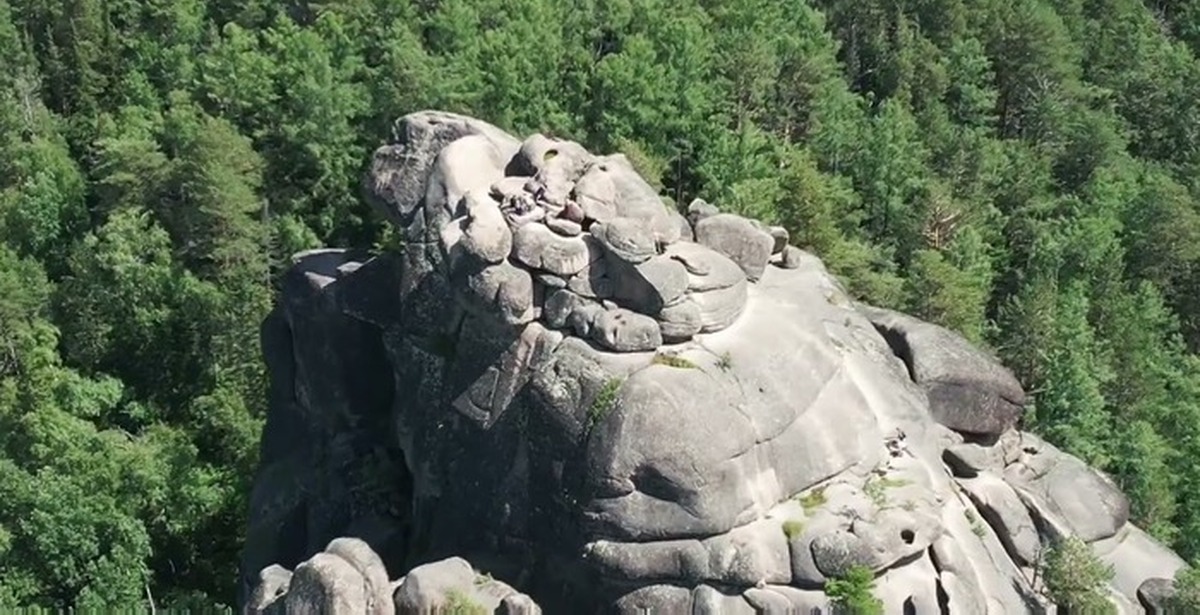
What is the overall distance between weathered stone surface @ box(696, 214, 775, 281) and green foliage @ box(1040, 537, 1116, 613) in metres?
9.06

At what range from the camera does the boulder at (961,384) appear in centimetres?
3428

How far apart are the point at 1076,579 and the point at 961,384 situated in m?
5.36

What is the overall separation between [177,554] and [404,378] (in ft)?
57.4

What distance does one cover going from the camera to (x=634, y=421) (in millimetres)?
29469

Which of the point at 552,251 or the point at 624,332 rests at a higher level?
the point at 552,251

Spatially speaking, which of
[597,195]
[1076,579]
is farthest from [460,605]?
[1076,579]

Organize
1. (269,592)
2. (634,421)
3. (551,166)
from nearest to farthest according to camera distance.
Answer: (634,421), (269,592), (551,166)

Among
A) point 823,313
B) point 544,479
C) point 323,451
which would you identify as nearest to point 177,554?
point 323,451

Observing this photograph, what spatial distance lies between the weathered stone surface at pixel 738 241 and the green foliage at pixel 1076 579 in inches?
357

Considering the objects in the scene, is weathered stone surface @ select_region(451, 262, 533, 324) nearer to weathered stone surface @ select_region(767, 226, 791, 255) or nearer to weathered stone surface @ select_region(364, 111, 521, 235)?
weathered stone surface @ select_region(364, 111, 521, 235)

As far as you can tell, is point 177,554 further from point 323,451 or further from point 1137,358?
point 1137,358

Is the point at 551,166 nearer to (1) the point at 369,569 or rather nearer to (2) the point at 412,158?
(2) the point at 412,158

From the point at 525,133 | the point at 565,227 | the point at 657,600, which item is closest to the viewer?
the point at 657,600

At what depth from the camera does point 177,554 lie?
47.4 m
